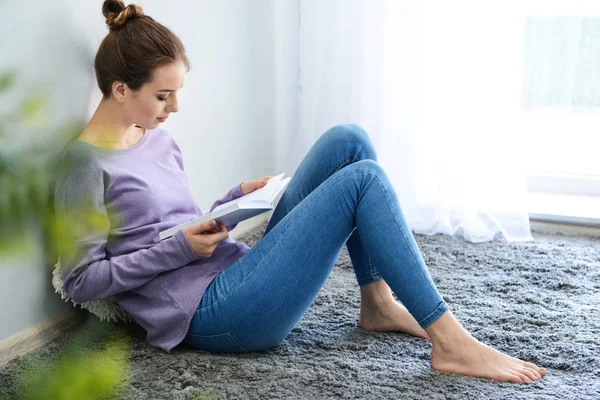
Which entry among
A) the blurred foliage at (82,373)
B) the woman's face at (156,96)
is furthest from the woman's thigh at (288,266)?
the blurred foliage at (82,373)

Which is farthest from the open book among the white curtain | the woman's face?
the white curtain

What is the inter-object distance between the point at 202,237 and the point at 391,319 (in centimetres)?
51

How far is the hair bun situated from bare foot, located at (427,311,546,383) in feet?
2.99

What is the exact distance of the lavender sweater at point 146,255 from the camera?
4.69 feet

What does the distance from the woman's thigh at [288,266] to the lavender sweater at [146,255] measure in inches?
2.7

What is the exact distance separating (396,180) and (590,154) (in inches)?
31.1

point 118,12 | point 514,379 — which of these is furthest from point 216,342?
point 118,12

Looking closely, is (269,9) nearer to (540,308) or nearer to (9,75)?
(540,308)

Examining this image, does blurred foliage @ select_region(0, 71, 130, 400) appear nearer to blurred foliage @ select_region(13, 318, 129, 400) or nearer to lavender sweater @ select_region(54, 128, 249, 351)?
blurred foliage @ select_region(13, 318, 129, 400)

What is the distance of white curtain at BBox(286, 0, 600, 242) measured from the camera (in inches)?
98.6

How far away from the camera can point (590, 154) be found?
Result: 2.77 m

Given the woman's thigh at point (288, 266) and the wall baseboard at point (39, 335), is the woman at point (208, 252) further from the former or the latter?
the wall baseboard at point (39, 335)

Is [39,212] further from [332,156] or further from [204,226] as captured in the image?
[332,156]

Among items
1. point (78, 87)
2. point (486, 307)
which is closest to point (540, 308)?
point (486, 307)
